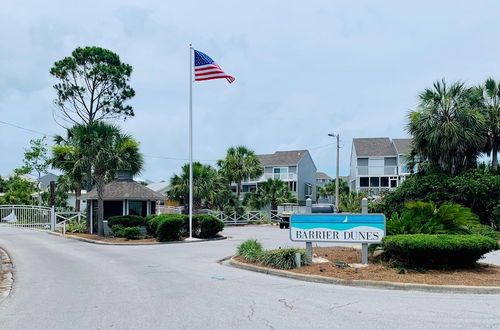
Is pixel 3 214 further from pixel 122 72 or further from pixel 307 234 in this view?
pixel 307 234

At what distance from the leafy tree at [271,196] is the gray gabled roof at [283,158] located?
647 inches

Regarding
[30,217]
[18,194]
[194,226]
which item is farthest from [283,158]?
[194,226]

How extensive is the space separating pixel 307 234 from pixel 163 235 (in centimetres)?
1143

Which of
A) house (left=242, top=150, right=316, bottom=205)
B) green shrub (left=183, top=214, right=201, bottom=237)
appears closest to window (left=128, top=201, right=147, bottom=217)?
green shrub (left=183, top=214, right=201, bottom=237)

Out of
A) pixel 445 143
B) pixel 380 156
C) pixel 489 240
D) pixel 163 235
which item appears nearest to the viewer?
pixel 489 240

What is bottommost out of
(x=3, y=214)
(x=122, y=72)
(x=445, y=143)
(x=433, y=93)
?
(x=3, y=214)

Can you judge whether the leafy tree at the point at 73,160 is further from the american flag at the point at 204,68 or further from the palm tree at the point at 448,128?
the palm tree at the point at 448,128

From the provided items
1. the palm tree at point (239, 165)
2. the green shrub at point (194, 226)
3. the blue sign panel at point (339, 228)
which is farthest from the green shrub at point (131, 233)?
the palm tree at point (239, 165)

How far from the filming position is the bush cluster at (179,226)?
22.5 meters

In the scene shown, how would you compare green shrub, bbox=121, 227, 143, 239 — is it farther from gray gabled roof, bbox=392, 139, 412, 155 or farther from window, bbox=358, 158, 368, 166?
gray gabled roof, bbox=392, 139, 412, 155

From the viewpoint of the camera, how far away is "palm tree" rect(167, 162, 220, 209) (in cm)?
3600

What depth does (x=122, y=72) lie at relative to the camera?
41.8m

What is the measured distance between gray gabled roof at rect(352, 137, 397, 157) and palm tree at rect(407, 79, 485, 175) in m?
28.7

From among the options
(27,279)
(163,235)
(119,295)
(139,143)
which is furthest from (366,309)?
(139,143)
